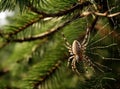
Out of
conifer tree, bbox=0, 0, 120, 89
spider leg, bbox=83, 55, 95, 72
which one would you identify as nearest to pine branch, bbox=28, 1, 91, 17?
conifer tree, bbox=0, 0, 120, 89

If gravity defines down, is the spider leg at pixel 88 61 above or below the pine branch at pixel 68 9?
below

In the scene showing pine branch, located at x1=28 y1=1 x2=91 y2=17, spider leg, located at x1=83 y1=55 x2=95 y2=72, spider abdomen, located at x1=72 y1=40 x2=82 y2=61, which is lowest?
spider leg, located at x1=83 y1=55 x2=95 y2=72

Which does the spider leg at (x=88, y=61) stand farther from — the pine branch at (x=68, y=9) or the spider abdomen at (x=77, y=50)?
the pine branch at (x=68, y=9)

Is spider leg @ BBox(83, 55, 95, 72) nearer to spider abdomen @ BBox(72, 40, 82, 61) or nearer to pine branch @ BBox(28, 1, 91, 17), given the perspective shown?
spider abdomen @ BBox(72, 40, 82, 61)

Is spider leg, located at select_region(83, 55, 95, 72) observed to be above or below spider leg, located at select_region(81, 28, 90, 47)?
below

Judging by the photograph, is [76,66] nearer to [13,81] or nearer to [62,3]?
[62,3]

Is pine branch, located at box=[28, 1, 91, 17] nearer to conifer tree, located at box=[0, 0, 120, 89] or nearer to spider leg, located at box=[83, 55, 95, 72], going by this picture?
conifer tree, located at box=[0, 0, 120, 89]

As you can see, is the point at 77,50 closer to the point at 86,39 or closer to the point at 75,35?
the point at 86,39

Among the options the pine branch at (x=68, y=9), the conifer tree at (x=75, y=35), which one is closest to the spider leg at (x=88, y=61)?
the conifer tree at (x=75, y=35)

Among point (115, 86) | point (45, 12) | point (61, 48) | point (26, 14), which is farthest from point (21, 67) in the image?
point (115, 86)

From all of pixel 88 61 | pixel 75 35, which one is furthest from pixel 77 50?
pixel 75 35

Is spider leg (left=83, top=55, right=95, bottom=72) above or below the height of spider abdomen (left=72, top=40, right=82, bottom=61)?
below

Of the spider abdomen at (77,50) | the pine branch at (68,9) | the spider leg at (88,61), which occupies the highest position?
the pine branch at (68,9)
